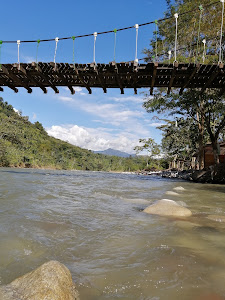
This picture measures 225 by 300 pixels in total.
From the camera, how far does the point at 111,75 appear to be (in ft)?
22.8

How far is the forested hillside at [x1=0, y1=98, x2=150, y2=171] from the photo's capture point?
32125 millimetres

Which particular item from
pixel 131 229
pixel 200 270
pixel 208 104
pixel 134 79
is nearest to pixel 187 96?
pixel 208 104

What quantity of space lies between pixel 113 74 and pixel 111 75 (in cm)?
8

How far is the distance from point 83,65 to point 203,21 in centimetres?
814

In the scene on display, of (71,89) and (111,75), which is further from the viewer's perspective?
(71,89)

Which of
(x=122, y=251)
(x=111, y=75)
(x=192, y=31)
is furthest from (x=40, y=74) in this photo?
(x=192, y=31)

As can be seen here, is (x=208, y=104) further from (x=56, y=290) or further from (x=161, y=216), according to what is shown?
(x=56, y=290)

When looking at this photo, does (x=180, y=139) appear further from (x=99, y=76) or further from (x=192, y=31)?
(x=99, y=76)

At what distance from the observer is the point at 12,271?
71.8 inches

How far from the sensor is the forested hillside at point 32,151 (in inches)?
1265

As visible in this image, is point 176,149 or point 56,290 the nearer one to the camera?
point 56,290

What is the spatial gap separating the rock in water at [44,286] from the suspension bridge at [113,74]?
562 cm

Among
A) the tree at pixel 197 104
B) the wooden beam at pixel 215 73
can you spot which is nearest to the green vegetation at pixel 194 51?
the tree at pixel 197 104

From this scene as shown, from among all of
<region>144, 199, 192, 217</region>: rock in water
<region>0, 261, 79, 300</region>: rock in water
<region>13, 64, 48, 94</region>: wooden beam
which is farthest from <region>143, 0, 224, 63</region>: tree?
<region>0, 261, 79, 300</region>: rock in water
